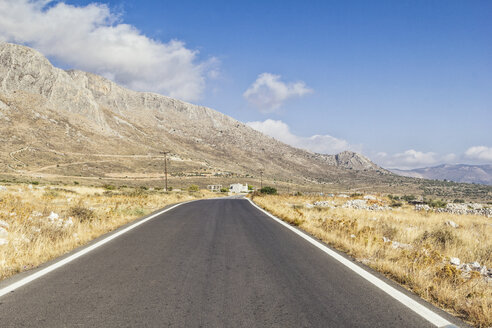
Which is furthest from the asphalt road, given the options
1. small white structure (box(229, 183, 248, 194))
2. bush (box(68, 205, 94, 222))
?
small white structure (box(229, 183, 248, 194))

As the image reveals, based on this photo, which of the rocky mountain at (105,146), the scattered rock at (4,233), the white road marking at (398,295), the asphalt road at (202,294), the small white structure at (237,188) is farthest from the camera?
the small white structure at (237,188)

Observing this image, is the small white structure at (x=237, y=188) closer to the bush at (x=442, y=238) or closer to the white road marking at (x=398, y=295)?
the bush at (x=442, y=238)

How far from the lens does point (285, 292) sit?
13.5 ft

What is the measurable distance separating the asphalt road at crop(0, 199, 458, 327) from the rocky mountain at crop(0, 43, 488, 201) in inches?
2664

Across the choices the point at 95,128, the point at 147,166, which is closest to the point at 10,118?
the point at 95,128

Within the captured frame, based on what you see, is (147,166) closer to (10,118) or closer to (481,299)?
(10,118)

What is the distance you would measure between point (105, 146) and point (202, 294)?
381 feet

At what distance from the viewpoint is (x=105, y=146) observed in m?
109

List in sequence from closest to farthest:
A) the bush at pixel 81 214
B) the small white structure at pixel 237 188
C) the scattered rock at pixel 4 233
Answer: the scattered rock at pixel 4 233
the bush at pixel 81 214
the small white structure at pixel 237 188

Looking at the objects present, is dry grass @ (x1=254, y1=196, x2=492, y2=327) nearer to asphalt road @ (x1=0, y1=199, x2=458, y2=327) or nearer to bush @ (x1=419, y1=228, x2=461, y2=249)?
bush @ (x1=419, y1=228, x2=461, y2=249)

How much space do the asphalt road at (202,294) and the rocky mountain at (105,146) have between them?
222ft

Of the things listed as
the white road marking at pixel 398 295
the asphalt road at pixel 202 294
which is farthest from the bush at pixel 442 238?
the asphalt road at pixel 202 294

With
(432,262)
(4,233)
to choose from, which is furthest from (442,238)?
(4,233)

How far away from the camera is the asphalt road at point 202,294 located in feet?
10.6
